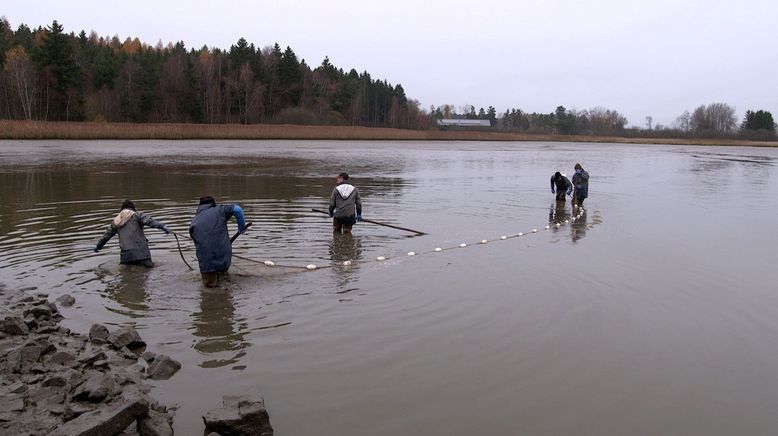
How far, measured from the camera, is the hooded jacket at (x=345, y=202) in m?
13.6

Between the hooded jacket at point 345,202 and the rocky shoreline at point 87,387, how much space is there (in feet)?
22.8

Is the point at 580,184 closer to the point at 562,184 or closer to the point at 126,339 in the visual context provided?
the point at 562,184

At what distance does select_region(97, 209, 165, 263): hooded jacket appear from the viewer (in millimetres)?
10008

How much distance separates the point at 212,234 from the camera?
8.94 metres

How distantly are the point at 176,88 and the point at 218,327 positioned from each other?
280ft

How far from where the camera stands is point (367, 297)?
9070mm

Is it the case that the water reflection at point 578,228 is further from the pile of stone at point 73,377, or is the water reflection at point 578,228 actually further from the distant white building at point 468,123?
the distant white building at point 468,123

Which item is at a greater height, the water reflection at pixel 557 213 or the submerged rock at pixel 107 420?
the water reflection at pixel 557 213

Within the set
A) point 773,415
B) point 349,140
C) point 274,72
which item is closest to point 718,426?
point 773,415

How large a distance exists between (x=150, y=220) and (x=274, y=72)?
91.9 m

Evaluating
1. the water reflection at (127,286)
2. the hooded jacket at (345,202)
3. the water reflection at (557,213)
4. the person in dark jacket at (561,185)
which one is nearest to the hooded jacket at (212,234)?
the water reflection at (127,286)

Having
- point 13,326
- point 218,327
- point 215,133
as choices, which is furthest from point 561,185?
point 215,133

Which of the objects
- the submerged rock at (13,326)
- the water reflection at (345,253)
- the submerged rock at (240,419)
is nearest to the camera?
the submerged rock at (240,419)

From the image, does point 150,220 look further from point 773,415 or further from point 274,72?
point 274,72
